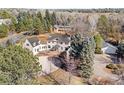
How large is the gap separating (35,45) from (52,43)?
106mm

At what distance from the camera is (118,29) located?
1791mm

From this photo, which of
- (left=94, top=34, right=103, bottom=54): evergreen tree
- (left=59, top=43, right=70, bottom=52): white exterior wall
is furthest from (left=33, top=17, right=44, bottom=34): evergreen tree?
(left=94, top=34, right=103, bottom=54): evergreen tree

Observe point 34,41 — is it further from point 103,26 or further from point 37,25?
point 103,26

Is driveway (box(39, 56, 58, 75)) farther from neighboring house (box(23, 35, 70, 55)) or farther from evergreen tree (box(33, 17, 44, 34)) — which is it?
evergreen tree (box(33, 17, 44, 34))

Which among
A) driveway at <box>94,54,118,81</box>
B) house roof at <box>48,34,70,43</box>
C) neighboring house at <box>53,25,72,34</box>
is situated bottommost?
driveway at <box>94,54,118,81</box>

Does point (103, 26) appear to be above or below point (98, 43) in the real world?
above

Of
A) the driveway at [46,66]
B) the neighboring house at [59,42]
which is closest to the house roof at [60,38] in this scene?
the neighboring house at [59,42]

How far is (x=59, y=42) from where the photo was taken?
1824 millimetres

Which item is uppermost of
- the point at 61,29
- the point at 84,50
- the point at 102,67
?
the point at 61,29

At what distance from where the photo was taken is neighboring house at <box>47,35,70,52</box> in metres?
1.82

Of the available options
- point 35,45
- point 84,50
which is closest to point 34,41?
point 35,45

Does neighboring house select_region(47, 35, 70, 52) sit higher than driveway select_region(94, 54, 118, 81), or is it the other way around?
neighboring house select_region(47, 35, 70, 52)
